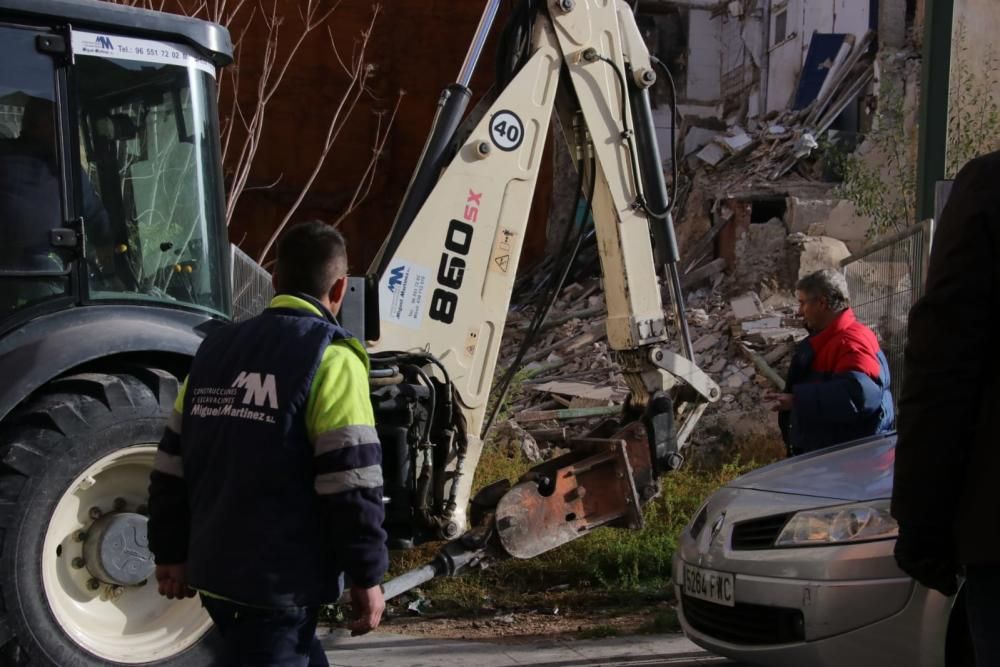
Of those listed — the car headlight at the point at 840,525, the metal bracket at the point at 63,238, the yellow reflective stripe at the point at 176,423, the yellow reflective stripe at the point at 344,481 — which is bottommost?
the car headlight at the point at 840,525

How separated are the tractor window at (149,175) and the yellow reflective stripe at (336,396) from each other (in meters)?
2.10

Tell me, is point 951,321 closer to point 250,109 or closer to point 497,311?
point 497,311

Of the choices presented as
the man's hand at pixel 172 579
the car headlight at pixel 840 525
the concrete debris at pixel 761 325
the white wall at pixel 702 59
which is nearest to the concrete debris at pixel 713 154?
the white wall at pixel 702 59

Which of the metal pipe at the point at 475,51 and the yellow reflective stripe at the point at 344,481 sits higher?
the metal pipe at the point at 475,51

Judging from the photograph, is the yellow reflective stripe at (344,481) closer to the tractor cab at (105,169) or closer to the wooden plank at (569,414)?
the tractor cab at (105,169)

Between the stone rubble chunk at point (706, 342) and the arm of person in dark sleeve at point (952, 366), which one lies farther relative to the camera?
the stone rubble chunk at point (706, 342)

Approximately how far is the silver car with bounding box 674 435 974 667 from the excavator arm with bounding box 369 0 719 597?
1.28 meters

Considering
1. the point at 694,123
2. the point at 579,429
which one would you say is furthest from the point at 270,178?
the point at 579,429

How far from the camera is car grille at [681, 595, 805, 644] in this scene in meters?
4.09

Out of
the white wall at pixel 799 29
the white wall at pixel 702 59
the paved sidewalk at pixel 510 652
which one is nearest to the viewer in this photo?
the paved sidewalk at pixel 510 652

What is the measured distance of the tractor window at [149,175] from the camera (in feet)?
15.1

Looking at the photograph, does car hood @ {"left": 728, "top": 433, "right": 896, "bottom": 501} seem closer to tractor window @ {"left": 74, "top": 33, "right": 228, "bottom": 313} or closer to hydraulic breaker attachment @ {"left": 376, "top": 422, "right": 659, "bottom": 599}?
hydraulic breaker attachment @ {"left": 376, "top": 422, "right": 659, "bottom": 599}

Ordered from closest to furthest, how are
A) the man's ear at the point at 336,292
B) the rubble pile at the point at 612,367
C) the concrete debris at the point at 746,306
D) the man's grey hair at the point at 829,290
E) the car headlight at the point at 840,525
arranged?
1. the man's ear at the point at 336,292
2. the car headlight at the point at 840,525
3. the man's grey hair at the point at 829,290
4. the rubble pile at the point at 612,367
5. the concrete debris at the point at 746,306

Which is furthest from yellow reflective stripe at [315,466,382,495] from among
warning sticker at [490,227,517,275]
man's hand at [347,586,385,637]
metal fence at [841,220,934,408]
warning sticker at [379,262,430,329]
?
metal fence at [841,220,934,408]
